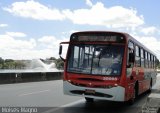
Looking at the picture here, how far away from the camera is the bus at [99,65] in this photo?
42.9 ft

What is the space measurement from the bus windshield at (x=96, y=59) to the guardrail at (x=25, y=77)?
17.6m

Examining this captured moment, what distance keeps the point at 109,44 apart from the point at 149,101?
3847 millimetres

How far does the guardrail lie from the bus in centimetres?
1756

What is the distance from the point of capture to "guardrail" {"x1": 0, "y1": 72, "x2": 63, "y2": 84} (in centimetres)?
3138

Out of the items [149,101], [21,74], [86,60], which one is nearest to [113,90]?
[86,60]

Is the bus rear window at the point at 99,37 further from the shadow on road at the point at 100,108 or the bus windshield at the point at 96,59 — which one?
the shadow on road at the point at 100,108

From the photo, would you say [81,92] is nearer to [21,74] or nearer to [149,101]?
[149,101]

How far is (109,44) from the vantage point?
13.6 m

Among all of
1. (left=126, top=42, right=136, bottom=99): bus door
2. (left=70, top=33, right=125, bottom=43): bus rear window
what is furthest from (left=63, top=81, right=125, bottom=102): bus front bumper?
(left=70, top=33, right=125, bottom=43): bus rear window

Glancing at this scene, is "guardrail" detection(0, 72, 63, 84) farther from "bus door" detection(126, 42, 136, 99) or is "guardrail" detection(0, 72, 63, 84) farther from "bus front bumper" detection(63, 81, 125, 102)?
"bus front bumper" detection(63, 81, 125, 102)

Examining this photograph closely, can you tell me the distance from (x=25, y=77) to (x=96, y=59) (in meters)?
22.3

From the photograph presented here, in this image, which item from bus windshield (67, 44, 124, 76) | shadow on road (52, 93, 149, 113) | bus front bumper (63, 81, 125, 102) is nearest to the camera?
bus front bumper (63, 81, 125, 102)

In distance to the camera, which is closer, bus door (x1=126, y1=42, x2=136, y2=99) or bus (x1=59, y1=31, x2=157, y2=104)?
bus (x1=59, y1=31, x2=157, y2=104)

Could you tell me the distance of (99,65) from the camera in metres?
13.4
